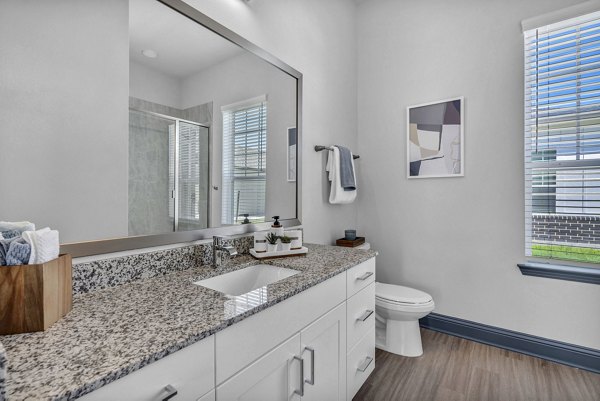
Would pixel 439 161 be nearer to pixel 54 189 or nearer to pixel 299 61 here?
pixel 299 61

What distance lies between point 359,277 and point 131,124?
4.06ft

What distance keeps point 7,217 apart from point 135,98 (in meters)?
0.56

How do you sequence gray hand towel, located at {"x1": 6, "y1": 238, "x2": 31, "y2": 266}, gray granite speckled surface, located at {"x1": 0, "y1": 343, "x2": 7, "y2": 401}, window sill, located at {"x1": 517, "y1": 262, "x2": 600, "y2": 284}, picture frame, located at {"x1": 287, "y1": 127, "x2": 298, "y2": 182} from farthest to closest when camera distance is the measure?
picture frame, located at {"x1": 287, "y1": 127, "x2": 298, "y2": 182}, window sill, located at {"x1": 517, "y1": 262, "x2": 600, "y2": 284}, gray hand towel, located at {"x1": 6, "y1": 238, "x2": 31, "y2": 266}, gray granite speckled surface, located at {"x1": 0, "y1": 343, "x2": 7, "y2": 401}

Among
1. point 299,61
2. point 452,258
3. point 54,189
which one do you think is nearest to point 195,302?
point 54,189

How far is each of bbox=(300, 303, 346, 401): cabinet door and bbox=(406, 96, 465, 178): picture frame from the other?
5.00 feet

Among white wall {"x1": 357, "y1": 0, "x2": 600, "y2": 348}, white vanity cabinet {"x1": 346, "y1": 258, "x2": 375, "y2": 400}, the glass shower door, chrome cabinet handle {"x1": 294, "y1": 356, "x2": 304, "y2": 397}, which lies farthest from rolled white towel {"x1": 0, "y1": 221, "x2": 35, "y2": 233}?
white wall {"x1": 357, "y1": 0, "x2": 600, "y2": 348}

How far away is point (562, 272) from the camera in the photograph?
190 cm

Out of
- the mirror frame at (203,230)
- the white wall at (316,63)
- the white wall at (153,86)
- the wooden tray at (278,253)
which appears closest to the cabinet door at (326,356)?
the wooden tray at (278,253)

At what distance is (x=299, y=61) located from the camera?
2.03 meters

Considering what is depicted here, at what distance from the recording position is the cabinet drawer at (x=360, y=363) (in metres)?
1.47

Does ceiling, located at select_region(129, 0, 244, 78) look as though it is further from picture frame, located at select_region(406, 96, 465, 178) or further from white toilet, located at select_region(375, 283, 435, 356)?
white toilet, located at select_region(375, 283, 435, 356)

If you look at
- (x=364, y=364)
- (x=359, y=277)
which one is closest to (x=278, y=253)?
(x=359, y=277)

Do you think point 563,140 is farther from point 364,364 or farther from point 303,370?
point 303,370

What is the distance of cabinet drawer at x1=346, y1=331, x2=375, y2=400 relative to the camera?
1.47 meters
